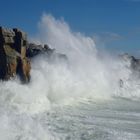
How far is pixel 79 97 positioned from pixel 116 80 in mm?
15034

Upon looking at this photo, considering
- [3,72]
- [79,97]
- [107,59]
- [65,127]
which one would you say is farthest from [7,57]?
[107,59]

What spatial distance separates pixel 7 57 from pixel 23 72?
145 centimetres

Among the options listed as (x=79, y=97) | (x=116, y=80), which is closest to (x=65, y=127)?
(x=79, y=97)

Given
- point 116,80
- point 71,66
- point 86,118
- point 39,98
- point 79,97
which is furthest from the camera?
point 116,80

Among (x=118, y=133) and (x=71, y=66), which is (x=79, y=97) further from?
(x=118, y=133)

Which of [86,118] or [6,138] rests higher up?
[86,118]

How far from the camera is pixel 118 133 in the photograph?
17.6 meters

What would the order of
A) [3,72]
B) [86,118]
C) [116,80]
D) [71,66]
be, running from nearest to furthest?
[86,118]
[3,72]
[71,66]
[116,80]

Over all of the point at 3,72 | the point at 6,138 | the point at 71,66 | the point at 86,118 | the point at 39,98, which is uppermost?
the point at 71,66

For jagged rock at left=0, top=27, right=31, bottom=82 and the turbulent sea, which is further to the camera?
jagged rock at left=0, top=27, right=31, bottom=82

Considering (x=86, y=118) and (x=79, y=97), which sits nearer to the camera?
(x=86, y=118)

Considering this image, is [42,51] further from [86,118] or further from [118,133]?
[118,133]

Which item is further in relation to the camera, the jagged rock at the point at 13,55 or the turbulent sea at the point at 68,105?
the jagged rock at the point at 13,55

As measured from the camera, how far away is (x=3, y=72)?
26938 mm
